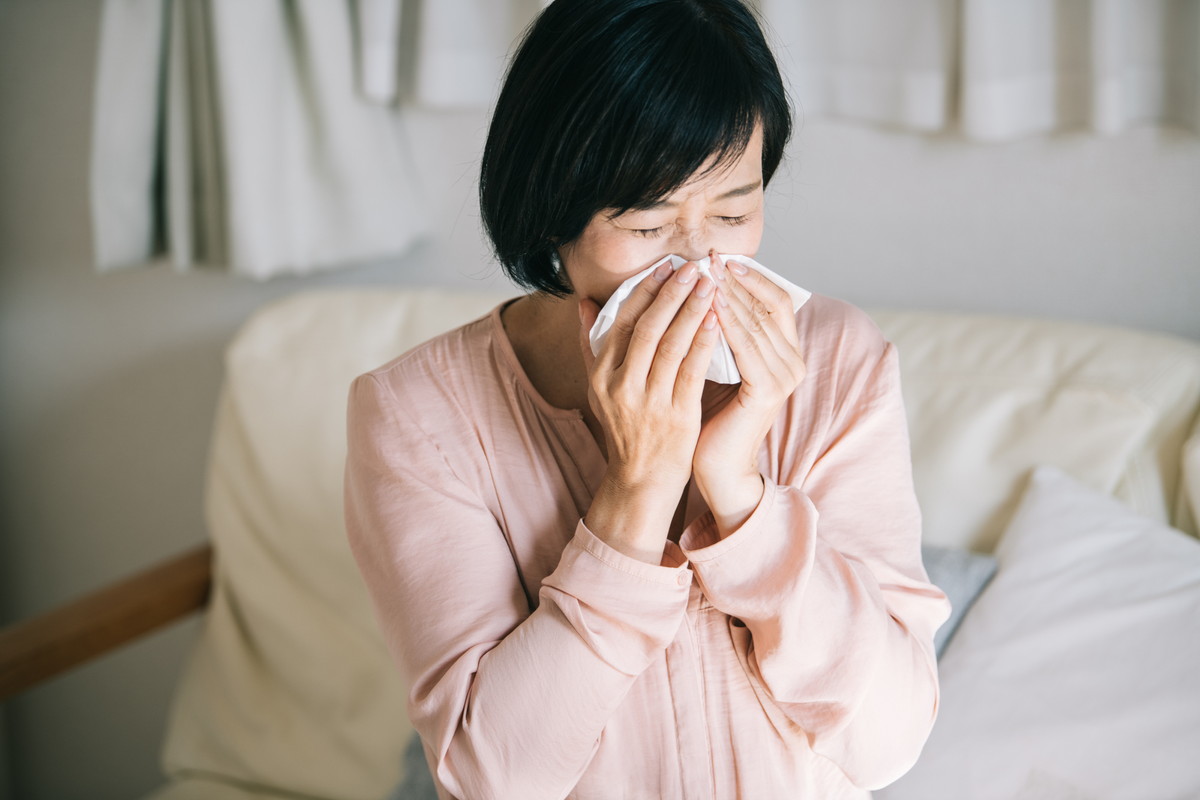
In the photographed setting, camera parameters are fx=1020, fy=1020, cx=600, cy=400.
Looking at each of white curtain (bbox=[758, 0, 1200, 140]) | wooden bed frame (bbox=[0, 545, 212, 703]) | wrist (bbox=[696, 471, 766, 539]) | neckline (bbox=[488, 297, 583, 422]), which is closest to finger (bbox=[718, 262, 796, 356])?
wrist (bbox=[696, 471, 766, 539])

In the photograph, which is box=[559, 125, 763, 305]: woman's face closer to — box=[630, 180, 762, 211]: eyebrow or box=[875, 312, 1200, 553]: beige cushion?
box=[630, 180, 762, 211]: eyebrow

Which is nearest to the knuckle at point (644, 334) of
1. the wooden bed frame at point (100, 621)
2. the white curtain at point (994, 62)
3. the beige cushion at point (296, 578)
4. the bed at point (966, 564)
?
the bed at point (966, 564)

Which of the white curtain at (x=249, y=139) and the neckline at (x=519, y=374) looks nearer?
the neckline at (x=519, y=374)

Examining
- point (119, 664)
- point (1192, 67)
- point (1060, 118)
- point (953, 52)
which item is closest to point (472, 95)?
point (953, 52)

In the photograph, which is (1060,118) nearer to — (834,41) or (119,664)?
(834,41)

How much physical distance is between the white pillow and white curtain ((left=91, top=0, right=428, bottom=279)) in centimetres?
108

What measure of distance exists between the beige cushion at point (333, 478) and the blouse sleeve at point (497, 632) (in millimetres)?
519

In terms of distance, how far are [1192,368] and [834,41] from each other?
23.9 inches

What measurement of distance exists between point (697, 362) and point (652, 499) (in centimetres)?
12

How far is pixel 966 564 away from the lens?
1.11 m

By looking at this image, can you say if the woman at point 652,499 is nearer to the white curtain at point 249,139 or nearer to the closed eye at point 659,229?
the closed eye at point 659,229

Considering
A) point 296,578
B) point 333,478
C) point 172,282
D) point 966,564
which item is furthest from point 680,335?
point 172,282

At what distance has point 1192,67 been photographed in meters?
1.18

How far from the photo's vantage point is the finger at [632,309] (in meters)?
0.81
